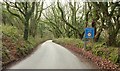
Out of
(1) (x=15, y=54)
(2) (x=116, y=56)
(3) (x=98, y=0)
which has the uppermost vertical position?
(3) (x=98, y=0)

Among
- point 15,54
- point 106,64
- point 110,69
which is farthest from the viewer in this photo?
point 15,54

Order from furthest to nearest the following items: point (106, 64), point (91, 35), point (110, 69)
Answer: point (91, 35) < point (106, 64) < point (110, 69)

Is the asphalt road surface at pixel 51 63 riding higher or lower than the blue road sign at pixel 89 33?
lower

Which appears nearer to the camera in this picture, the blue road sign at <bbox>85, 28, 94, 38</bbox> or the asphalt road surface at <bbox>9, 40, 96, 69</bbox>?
the asphalt road surface at <bbox>9, 40, 96, 69</bbox>

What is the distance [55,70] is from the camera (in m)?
11.6

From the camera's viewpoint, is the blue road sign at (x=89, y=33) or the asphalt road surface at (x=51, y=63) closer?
the asphalt road surface at (x=51, y=63)

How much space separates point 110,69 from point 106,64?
114cm

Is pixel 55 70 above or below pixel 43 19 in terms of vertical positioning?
above

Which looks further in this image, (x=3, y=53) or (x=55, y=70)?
(x=3, y=53)

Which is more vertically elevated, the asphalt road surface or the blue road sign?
the blue road sign

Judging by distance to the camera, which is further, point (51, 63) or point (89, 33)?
point (89, 33)

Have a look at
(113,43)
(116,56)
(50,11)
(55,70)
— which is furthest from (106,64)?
(50,11)

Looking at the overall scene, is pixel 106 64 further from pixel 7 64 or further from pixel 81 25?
pixel 81 25

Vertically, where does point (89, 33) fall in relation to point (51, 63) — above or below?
above
